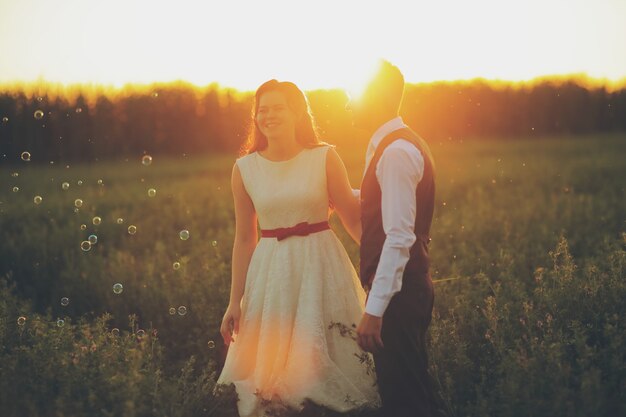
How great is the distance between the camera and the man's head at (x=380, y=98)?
390 centimetres

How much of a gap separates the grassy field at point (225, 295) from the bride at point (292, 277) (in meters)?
0.27

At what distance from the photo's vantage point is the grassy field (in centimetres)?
422

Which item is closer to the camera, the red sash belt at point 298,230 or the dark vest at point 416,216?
the dark vest at point 416,216

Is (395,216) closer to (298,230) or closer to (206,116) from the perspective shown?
(298,230)

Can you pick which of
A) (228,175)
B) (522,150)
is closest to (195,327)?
(228,175)

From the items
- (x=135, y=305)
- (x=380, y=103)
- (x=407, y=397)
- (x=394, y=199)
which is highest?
(x=380, y=103)

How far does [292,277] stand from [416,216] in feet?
4.99

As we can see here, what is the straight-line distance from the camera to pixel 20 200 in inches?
633

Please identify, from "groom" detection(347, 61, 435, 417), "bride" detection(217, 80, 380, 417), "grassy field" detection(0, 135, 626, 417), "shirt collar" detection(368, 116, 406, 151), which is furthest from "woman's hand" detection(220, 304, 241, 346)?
"shirt collar" detection(368, 116, 406, 151)

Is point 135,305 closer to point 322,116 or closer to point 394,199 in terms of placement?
point 394,199

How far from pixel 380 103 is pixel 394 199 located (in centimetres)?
59

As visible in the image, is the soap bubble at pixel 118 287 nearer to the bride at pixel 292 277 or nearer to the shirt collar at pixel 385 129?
the bride at pixel 292 277

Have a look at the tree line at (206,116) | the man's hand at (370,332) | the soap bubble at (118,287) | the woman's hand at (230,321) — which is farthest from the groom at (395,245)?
the tree line at (206,116)

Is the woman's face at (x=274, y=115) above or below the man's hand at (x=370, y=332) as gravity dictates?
above
